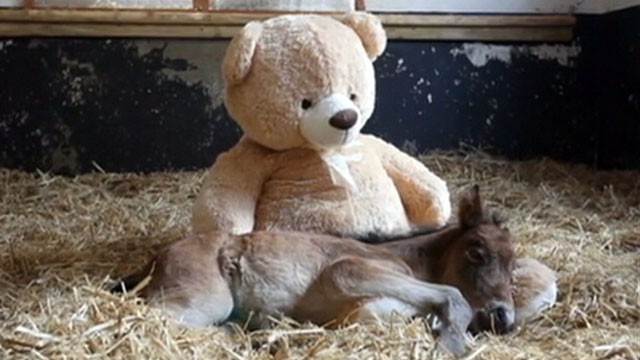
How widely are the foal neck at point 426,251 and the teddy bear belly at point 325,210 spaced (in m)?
0.12

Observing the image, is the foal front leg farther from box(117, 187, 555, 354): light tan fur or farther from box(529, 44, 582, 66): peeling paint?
box(529, 44, 582, 66): peeling paint

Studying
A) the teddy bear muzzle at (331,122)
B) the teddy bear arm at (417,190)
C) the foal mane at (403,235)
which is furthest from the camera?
the teddy bear arm at (417,190)

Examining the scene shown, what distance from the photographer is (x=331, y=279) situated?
176 centimetres

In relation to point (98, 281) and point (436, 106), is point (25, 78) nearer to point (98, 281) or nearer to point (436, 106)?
point (436, 106)

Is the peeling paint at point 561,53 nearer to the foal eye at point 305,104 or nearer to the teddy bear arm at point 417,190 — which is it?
the teddy bear arm at point 417,190

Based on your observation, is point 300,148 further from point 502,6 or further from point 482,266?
point 502,6

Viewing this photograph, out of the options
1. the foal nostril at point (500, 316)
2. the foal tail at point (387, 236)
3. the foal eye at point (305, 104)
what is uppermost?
the foal eye at point (305, 104)

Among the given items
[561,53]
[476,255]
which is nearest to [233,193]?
[476,255]

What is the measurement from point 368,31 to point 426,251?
650mm

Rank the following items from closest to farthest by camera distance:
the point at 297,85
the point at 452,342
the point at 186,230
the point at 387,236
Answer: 1. the point at 452,342
2. the point at 387,236
3. the point at 297,85
4. the point at 186,230

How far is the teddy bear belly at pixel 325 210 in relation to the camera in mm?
2025

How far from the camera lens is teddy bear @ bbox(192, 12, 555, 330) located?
2.03 m

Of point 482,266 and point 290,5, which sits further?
point 290,5

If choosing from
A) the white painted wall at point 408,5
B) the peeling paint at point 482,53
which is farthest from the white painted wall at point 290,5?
the peeling paint at point 482,53
